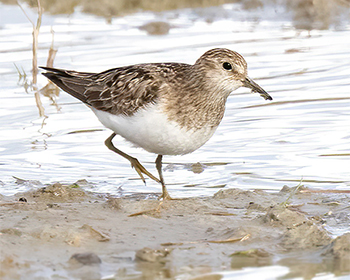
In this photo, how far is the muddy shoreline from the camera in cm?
446

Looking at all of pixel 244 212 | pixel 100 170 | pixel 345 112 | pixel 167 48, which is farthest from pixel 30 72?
pixel 244 212

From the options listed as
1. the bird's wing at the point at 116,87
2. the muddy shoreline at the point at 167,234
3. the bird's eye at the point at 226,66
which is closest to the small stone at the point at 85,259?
the muddy shoreline at the point at 167,234

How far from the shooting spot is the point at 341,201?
19.6 feet

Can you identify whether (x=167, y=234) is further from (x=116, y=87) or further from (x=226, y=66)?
(x=116, y=87)

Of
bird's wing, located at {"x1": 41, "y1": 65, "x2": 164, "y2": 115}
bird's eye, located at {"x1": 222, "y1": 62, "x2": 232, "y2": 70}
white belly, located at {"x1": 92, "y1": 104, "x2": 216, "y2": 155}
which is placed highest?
bird's eye, located at {"x1": 222, "y1": 62, "x2": 232, "y2": 70}

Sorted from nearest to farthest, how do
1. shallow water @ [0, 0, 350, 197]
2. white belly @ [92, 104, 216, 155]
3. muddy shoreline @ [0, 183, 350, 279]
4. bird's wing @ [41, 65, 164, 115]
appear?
muddy shoreline @ [0, 183, 350, 279], white belly @ [92, 104, 216, 155], bird's wing @ [41, 65, 164, 115], shallow water @ [0, 0, 350, 197]

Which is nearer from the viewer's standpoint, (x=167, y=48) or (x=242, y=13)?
(x=167, y=48)

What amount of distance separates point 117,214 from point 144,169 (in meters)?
1.14

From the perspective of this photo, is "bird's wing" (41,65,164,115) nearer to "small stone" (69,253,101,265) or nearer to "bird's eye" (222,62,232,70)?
"bird's eye" (222,62,232,70)

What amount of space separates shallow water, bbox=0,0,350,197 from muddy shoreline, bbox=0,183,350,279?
0.40 m

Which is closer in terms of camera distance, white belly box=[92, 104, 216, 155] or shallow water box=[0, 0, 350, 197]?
white belly box=[92, 104, 216, 155]

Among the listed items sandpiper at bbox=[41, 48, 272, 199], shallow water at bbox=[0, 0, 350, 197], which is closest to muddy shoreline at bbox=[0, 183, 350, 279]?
shallow water at bbox=[0, 0, 350, 197]

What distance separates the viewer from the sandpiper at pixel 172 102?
604 centimetres

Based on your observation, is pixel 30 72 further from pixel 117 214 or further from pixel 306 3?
pixel 306 3
